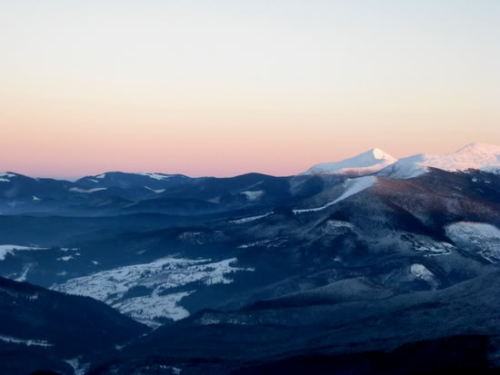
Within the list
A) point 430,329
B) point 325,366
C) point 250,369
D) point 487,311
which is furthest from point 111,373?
point 487,311

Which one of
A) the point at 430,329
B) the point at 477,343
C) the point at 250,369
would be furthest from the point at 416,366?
the point at 250,369

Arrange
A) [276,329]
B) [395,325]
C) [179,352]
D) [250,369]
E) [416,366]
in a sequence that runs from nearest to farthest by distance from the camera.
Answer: [416,366] < [250,369] < [395,325] < [179,352] < [276,329]

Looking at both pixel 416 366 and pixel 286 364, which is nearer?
pixel 416 366

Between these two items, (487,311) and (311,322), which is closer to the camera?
(487,311)

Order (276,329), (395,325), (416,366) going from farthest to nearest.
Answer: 1. (276,329)
2. (395,325)
3. (416,366)

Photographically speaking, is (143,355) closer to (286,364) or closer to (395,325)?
(286,364)

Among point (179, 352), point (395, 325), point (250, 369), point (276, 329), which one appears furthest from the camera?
point (276, 329)

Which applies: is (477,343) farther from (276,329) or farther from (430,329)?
(276,329)
